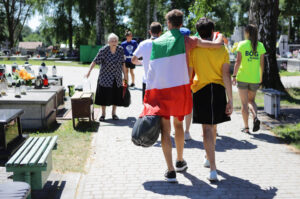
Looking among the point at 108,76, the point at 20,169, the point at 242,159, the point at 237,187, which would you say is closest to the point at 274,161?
the point at 242,159

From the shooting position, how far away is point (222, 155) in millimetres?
5934

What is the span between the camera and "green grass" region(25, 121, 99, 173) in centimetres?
533

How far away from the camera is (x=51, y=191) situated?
4418 millimetres

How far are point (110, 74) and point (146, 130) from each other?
13.9 ft

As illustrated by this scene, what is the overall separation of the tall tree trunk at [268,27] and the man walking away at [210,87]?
7850 mm

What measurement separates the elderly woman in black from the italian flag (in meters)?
3.78

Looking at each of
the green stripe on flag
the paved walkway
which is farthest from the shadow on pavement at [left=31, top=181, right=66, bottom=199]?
the green stripe on flag

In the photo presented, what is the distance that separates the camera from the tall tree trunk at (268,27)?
39.2 feet

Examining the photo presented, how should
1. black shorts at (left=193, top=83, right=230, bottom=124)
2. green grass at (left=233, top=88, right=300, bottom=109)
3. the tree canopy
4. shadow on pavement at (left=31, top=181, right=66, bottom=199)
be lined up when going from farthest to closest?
the tree canopy
green grass at (left=233, top=88, right=300, bottom=109)
black shorts at (left=193, top=83, right=230, bottom=124)
shadow on pavement at (left=31, top=181, right=66, bottom=199)

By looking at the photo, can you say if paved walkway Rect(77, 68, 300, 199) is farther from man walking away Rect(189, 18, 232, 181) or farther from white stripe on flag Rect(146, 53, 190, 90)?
white stripe on flag Rect(146, 53, 190, 90)

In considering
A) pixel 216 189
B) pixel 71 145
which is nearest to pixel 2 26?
pixel 71 145

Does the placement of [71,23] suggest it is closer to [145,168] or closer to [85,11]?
[85,11]

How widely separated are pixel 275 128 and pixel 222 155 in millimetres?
2311

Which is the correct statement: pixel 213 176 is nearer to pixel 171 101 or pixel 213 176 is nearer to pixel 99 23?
pixel 171 101
